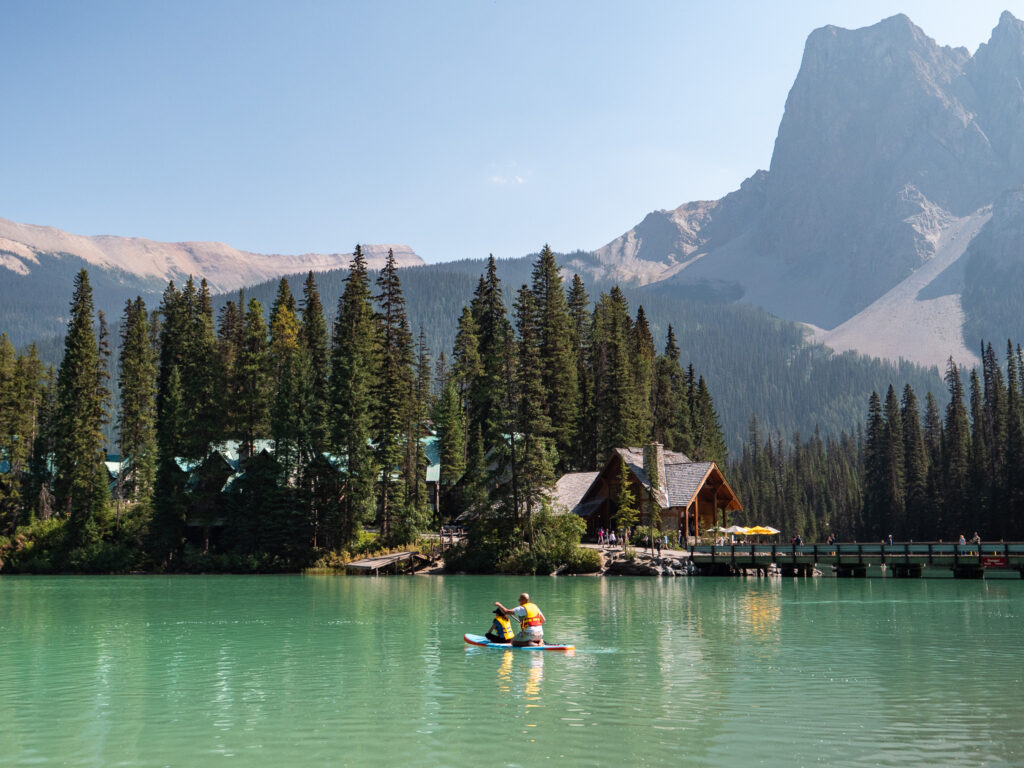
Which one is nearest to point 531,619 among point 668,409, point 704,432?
point 668,409

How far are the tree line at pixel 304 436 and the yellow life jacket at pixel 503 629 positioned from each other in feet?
125

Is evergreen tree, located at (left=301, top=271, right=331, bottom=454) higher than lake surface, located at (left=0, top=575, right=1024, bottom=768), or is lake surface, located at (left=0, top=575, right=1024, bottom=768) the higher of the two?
evergreen tree, located at (left=301, top=271, right=331, bottom=454)

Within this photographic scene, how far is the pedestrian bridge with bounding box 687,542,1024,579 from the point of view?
65750 millimetres

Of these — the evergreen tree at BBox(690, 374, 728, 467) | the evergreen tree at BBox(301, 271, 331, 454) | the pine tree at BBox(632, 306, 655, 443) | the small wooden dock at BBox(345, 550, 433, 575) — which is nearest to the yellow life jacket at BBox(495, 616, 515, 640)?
the small wooden dock at BBox(345, 550, 433, 575)

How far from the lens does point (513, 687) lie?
21797 mm

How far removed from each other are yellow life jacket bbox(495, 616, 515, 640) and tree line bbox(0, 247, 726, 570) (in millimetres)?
38230

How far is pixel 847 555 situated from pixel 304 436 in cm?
4078

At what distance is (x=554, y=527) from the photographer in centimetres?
6800

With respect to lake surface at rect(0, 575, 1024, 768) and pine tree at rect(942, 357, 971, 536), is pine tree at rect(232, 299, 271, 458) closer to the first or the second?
lake surface at rect(0, 575, 1024, 768)

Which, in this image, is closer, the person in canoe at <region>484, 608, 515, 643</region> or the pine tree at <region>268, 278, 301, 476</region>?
the person in canoe at <region>484, 608, 515, 643</region>

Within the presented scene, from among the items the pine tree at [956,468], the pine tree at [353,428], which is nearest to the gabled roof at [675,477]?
the pine tree at [353,428]

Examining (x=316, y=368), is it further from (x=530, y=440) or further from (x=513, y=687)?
(x=513, y=687)

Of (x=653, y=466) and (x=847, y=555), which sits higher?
(x=653, y=466)

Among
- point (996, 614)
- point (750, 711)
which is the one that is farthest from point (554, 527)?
point (750, 711)
